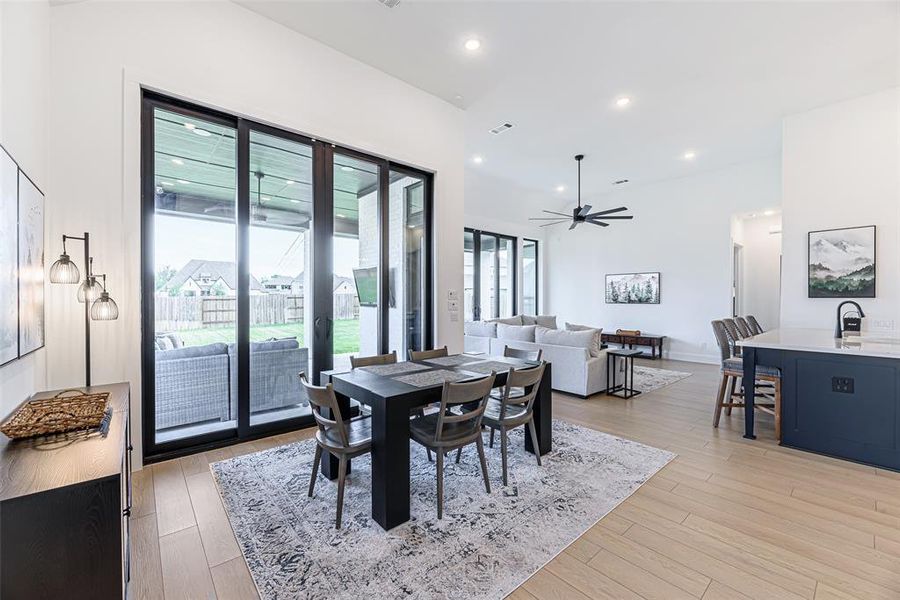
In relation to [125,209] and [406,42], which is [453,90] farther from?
[125,209]

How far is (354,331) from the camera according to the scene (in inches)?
167

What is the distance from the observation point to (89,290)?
2.51 meters

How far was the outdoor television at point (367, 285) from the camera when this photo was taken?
167 inches

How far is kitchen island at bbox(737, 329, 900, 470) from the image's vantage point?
295 cm

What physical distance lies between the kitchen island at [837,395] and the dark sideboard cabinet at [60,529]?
447 cm

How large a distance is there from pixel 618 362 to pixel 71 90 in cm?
623

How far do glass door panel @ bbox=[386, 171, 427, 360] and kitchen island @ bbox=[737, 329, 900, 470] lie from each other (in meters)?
3.44

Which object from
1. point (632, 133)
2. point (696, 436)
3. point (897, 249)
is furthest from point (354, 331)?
point (897, 249)

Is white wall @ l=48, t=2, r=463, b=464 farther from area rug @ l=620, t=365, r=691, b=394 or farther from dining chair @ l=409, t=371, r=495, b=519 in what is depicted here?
area rug @ l=620, t=365, r=691, b=394

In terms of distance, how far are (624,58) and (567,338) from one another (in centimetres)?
331

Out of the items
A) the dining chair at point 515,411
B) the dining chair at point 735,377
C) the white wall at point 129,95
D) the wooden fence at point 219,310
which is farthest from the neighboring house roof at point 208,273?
the dining chair at point 735,377

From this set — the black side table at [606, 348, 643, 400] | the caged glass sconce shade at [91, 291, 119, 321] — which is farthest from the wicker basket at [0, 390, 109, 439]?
the black side table at [606, 348, 643, 400]

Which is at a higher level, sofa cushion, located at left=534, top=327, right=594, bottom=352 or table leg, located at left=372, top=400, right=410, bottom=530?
sofa cushion, located at left=534, top=327, right=594, bottom=352

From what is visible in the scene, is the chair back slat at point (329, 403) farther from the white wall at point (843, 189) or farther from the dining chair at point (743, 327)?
the white wall at point (843, 189)
